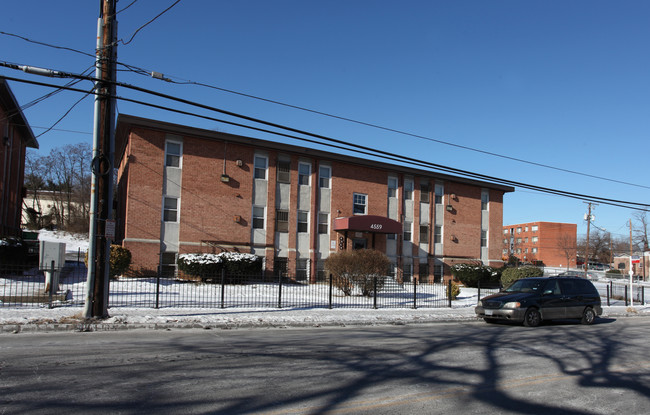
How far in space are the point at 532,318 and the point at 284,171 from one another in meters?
18.8

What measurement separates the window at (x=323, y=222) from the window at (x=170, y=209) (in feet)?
29.8

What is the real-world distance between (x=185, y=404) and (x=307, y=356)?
11.3ft

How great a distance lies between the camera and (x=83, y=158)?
66.6 metres

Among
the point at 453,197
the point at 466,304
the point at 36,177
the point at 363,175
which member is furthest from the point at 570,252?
the point at 36,177

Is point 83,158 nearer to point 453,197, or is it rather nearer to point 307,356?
point 453,197

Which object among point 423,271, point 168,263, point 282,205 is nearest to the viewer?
point 168,263

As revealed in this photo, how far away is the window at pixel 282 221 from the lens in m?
30.2

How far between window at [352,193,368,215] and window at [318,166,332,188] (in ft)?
7.25

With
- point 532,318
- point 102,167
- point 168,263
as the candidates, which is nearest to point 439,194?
point 168,263

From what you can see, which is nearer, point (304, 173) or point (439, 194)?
point (304, 173)

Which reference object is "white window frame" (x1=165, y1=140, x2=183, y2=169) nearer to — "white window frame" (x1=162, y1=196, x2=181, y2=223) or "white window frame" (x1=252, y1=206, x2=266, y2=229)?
"white window frame" (x1=162, y1=196, x2=181, y2=223)

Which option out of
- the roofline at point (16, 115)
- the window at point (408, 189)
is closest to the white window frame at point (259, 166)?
the window at point (408, 189)

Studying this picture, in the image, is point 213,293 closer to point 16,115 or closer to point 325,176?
point 325,176

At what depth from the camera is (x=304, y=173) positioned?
31391 mm
